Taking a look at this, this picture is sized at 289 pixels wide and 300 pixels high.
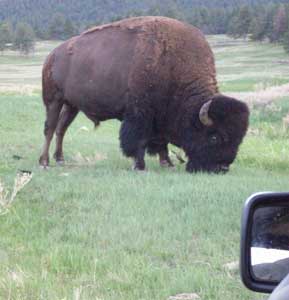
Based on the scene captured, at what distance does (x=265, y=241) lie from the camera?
2.62 m

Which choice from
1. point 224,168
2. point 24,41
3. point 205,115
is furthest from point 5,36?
point 224,168

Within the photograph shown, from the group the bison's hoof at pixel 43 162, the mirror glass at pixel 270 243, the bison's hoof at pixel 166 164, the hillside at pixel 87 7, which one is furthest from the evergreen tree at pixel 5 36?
the mirror glass at pixel 270 243

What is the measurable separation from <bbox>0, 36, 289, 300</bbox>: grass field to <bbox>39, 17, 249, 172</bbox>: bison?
435 mm

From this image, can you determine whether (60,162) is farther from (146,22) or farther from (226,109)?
(226,109)

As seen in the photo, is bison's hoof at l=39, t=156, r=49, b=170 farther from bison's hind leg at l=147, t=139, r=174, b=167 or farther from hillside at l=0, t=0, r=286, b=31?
hillside at l=0, t=0, r=286, b=31

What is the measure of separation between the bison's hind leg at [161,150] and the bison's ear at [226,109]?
104cm

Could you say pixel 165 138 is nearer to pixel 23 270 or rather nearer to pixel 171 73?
pixel 171 73

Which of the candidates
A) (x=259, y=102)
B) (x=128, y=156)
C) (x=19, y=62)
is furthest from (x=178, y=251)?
(x=19, y=62)

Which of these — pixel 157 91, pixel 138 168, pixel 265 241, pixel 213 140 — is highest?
pixel 265 241

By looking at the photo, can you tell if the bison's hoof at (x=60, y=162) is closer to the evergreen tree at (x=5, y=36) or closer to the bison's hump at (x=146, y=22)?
the bison's hump at (x=146, y=22)

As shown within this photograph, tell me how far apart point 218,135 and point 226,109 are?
0.38 meters

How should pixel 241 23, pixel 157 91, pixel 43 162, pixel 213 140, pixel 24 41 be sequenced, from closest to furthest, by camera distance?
pixel 213 140, pixel 157 91, pixel 43 162, pixel 24 41, pixel 241 23

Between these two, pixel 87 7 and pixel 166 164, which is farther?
pixel 87 7

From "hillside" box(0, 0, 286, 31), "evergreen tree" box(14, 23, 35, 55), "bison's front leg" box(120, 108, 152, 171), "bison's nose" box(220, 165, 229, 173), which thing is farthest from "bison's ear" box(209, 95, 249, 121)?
"hillside" box(0, 0, 286, 31)
